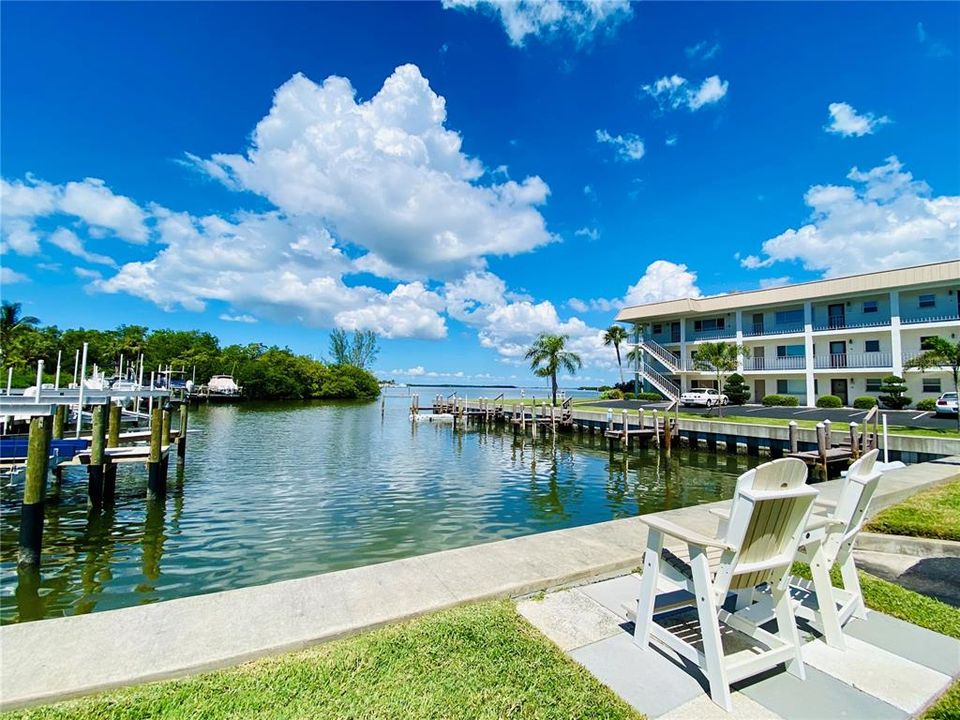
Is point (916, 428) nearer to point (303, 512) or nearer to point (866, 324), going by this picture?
point (866, 324)

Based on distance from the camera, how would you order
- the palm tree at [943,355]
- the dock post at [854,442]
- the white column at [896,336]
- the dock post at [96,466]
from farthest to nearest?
1. the white column at [896,336]
2. the palm tree at [943,355]
3. the dock post at [854,442]
4. the dock post at [96,466]

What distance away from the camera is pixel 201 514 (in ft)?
33.9

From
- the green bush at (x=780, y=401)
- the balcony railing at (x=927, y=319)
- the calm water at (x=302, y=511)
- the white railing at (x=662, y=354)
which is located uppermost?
the balcony railing at (x=927, y=319)

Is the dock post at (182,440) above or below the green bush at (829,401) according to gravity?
below

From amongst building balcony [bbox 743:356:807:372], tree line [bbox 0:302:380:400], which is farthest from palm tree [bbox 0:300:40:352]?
building balcony [bbox 743:356:807:372]

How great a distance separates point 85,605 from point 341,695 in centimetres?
575

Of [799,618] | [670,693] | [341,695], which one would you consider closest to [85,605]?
[341,695]

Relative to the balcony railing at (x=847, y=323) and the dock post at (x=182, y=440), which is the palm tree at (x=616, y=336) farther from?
the dock post at (x=182, y=440)

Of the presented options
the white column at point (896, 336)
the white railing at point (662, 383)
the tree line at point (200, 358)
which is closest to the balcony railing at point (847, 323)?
the white column at point (896, 336)

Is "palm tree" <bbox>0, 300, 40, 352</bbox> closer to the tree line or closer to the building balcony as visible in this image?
the tree line

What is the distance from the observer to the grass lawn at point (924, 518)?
18.1 feet

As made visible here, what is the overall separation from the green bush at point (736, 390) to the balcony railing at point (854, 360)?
433cm

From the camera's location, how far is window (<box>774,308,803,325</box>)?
3269cm

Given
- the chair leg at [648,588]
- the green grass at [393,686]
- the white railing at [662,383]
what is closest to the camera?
the green grass at [393,686]
